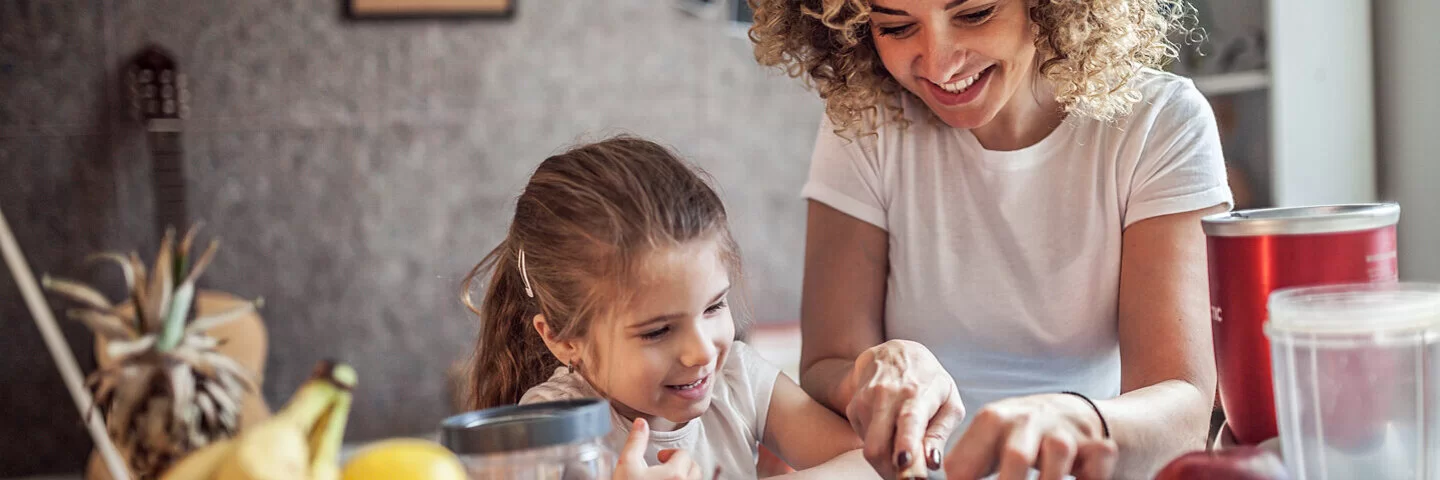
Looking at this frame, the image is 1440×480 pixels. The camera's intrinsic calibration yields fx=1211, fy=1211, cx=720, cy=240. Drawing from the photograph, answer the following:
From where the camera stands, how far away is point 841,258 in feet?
4.68

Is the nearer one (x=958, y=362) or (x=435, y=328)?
(x=958, y=362)

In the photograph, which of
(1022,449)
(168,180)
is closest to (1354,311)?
(1022,449)

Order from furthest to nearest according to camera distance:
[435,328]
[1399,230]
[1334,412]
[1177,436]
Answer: [435,328] < [1399,230] < [1177,436] < [1334,412]

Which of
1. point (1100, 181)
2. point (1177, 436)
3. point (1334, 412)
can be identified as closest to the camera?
point (1334, 412)

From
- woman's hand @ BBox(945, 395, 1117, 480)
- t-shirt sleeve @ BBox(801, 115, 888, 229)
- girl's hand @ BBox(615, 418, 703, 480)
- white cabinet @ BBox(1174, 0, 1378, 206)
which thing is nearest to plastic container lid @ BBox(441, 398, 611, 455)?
girl's hand @ BBox(615, 418, 703, 480)

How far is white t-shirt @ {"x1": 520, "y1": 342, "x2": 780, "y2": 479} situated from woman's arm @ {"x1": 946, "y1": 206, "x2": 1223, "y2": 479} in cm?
38

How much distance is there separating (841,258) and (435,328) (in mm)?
2562

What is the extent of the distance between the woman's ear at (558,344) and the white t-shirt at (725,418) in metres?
0.02

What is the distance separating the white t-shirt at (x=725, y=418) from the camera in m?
1.16

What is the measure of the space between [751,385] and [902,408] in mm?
360

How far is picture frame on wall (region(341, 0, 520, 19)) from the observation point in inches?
142

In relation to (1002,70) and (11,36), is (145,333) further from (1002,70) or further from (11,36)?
(11,36)

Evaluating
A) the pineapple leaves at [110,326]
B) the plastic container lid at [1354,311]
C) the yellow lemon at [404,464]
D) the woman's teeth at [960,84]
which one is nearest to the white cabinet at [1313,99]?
the woman's teeth at [960,84]

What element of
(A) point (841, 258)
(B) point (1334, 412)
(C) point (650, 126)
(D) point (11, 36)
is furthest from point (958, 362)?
(D) point (11, 36)
